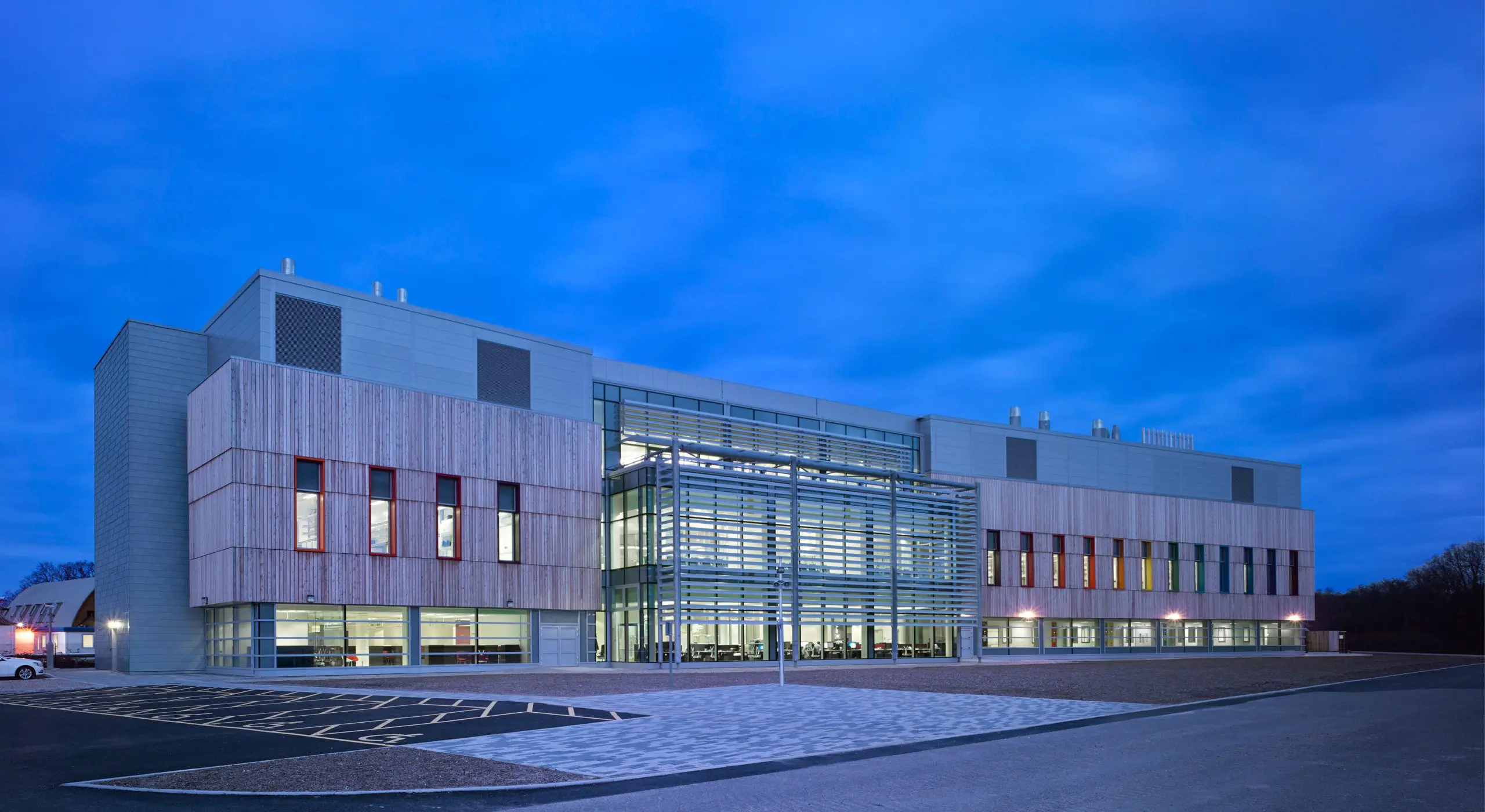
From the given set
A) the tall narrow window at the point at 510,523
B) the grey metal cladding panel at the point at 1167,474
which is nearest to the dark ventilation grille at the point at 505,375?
the tall narrow window at the point at 510,523

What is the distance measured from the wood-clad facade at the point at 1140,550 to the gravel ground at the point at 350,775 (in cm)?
4788

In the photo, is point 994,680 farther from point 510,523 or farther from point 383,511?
point 383,511

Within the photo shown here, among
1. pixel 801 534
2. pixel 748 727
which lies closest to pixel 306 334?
pixel 801 534

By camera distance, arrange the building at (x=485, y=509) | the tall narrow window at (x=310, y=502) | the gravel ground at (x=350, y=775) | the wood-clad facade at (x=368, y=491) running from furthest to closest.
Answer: the building at (x=485, y=509)
the tall narrow window at (x=310, y=502)
the wood-clad facade at (x=368, y=491)
the gravel ground at (x=350, y=775)

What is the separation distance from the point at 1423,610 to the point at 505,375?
309 feet

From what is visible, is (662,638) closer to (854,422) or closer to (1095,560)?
(854,422)

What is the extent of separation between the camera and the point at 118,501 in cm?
4178

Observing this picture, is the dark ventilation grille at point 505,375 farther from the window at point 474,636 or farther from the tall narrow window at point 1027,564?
the tall narrow window at point 1027,564

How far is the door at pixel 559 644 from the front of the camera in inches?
1719

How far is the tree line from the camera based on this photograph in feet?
296

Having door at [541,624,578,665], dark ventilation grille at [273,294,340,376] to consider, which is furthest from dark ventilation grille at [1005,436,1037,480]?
dark ventilation grille at [273,294,340,376]

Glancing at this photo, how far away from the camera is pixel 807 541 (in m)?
48.2

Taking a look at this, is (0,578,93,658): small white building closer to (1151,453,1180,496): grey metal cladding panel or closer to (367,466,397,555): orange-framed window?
(367,466,397,555): orange-framed window

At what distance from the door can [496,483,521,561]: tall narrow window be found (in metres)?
3.37
